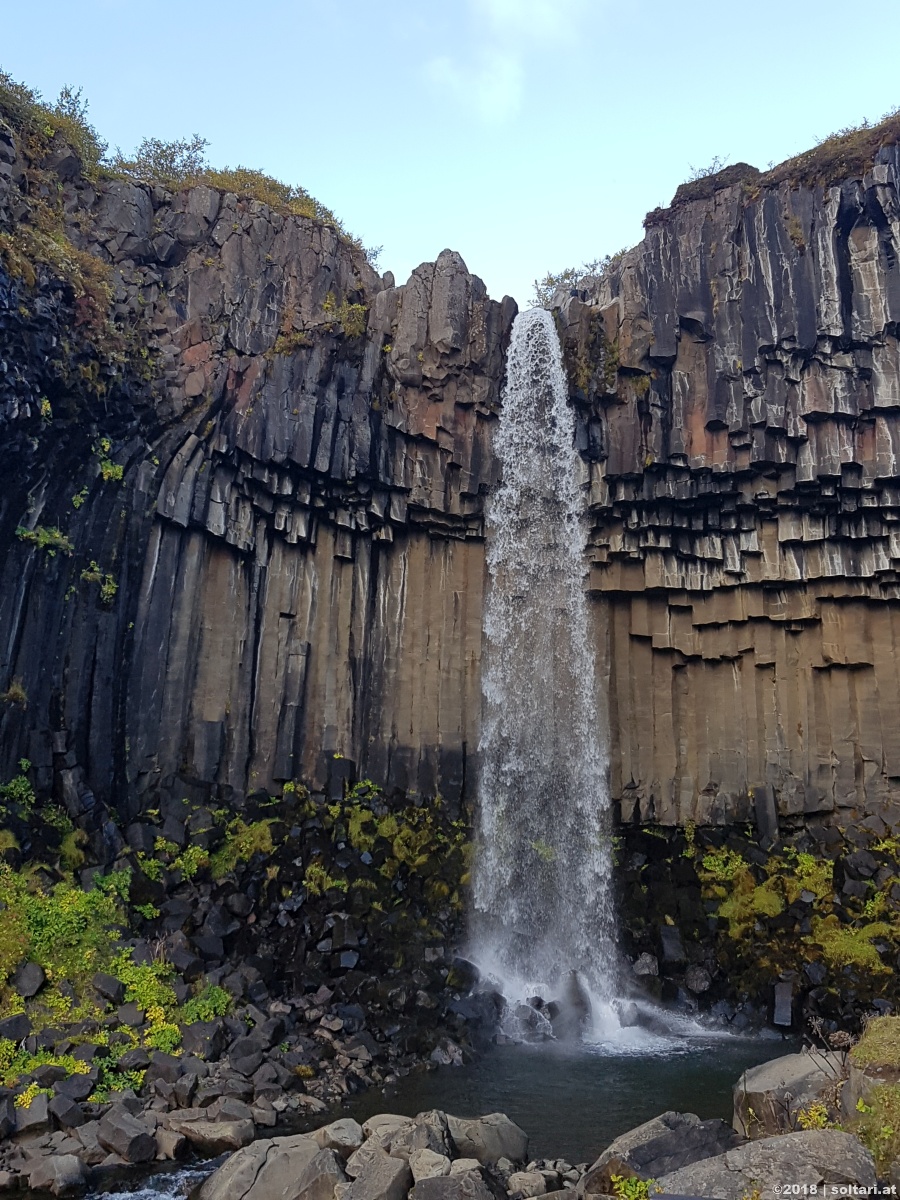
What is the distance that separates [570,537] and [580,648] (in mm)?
2557

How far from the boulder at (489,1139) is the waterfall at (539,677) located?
352 inches

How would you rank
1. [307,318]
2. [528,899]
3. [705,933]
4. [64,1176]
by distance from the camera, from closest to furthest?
1. [64,1176]
2. [705,933]
3. [528,899]
4. [307,318]

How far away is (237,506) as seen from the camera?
1888 cm

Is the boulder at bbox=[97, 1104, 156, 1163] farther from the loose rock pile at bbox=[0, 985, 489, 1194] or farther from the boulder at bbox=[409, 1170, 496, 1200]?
the boulder at bbox=[409, 1170, 496, 1200]

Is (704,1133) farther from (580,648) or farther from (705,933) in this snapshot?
(580,648)

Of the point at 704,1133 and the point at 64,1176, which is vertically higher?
the point at 704,1133

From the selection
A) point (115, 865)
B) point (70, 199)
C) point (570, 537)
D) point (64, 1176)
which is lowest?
point (64, 1176)

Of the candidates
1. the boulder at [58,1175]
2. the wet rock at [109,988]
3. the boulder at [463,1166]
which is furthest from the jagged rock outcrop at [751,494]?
the boulder at [58,1175]

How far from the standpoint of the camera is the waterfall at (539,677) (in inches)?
752

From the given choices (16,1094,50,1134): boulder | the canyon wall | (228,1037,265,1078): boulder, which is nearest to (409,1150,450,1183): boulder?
(228,1037,265,1078): boulder

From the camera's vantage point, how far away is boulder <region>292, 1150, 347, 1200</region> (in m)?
7.80

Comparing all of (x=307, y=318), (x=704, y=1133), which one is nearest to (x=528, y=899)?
(x=704, y=1133)

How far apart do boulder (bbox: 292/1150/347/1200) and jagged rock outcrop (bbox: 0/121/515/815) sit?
917 cm

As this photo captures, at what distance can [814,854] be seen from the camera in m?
18.2
